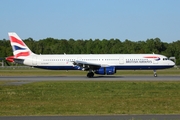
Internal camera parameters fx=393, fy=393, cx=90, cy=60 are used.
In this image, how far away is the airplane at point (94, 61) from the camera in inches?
1941

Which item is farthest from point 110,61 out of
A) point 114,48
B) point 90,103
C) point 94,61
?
point 114,48

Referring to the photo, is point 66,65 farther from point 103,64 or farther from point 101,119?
point 101,119

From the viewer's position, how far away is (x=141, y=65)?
162 ft

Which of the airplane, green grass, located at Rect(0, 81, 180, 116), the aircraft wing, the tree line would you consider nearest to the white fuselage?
the airplane

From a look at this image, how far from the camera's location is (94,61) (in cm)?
5072

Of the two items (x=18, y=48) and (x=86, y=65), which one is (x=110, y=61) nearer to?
(x=86, y=65)

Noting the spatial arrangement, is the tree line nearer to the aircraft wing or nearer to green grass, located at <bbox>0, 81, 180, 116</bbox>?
the aircraft wing

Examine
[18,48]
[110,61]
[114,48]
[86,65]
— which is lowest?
[86,65]

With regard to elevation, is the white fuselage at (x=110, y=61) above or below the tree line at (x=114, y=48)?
Answer: below

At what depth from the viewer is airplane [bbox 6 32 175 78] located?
4931 cm

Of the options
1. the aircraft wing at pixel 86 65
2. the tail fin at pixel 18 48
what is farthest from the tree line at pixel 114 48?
the aircraft wing at pixel 86 65

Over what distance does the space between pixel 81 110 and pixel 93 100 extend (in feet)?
14.1

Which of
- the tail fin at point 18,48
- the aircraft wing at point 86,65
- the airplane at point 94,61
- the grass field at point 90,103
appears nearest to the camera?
the grass field at point 90,103

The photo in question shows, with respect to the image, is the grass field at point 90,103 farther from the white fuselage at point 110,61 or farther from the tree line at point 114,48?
the tree line at point 114,48
